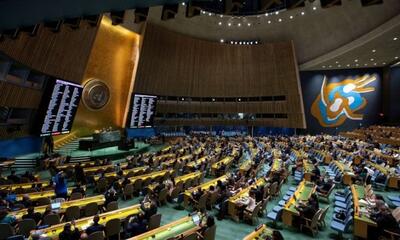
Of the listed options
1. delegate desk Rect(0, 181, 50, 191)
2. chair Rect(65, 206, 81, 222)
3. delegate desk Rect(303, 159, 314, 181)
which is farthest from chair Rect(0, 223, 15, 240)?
delegate desk Rect(303, 159, 314, 181)

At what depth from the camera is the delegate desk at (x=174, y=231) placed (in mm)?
5795

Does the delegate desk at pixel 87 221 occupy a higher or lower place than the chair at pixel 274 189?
lower

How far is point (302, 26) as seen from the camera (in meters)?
30.0

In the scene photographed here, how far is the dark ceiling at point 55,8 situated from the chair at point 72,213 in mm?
4968

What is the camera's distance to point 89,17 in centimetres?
527

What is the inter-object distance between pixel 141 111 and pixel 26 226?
1900cm

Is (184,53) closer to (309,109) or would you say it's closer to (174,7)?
(309,109)

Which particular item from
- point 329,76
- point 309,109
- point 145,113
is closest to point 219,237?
point 145,113

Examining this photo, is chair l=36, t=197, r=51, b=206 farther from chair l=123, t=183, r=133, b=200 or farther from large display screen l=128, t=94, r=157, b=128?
large display screen l=128, t=94, r=157, b=128

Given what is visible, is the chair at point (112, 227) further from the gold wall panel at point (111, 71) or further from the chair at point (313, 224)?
the gold wall panel at point (111, 71)

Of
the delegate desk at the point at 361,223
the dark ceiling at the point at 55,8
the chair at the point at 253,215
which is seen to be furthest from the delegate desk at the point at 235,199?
the dark ceiling at the point at 55,8

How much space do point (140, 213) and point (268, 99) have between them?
28.9m

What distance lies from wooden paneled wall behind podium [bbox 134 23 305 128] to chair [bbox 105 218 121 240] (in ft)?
79.7

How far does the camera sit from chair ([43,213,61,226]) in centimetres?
635
